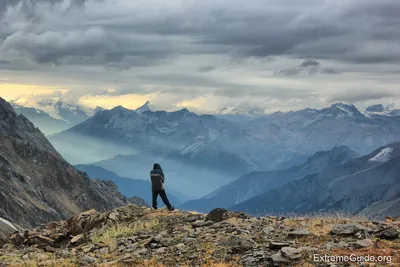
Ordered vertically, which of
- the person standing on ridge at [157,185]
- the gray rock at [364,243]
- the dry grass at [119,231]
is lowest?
the gray rock at [364,243]

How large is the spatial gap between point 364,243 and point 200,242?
20.7 ft

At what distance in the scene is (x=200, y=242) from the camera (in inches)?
771

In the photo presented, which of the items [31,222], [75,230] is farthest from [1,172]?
[75,230]

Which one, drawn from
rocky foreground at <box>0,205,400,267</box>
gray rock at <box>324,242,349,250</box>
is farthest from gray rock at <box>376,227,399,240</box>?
gray rock at <box>324,242,349,250</box>

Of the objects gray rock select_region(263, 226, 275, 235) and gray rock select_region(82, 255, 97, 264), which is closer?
gray rock select_region(82, 255, 97, 264)

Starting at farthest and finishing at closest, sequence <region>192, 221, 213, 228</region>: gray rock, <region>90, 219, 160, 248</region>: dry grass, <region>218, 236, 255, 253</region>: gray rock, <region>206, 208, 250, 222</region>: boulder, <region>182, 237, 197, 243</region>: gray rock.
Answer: <region>206, 208, 250, 222</region>: boulder → <region>192, 221, 213, 228</region>: gray rock → <region>90, 219, 160, 248</region>: dry grass → <region>182, 237, 197, 243</region>: gray rock → <region>218, 236, 255, 253</region>: gray rock

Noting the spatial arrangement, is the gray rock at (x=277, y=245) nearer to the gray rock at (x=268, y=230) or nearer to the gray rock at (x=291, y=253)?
the gray rock at (x=291, y=253)

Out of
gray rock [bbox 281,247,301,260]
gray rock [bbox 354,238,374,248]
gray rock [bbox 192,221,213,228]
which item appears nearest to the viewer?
gray rock [bbox 281,247,301,260]

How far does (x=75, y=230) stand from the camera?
2622 cm

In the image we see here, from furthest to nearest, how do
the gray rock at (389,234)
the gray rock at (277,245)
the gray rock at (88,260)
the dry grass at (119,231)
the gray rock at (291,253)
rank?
the dry grass at (119,231), the gray rock at (389,234), the gray rock at (88,260), the gray rock at (277,245), the gray rock at (291,253)

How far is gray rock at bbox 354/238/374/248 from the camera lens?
17.3 metres

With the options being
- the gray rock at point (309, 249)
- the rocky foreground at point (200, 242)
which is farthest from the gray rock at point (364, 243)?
the gray rock at point (309, 249)

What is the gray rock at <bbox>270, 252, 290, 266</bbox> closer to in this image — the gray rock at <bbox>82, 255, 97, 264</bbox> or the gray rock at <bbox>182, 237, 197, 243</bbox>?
the gray rock at <bbox>182, 237, 197, 243</bbox>

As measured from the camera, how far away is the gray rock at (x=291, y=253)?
52.9 feet
